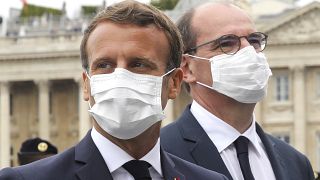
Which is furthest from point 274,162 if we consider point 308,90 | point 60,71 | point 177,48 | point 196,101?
point 60,71

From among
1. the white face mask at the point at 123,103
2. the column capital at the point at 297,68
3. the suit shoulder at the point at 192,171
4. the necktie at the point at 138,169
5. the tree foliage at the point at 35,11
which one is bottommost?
the column capital at the point at 297,68

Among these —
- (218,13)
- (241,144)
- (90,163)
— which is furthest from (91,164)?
(218,13)

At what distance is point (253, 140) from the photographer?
→ 5820 millimetres

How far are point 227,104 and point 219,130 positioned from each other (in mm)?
148

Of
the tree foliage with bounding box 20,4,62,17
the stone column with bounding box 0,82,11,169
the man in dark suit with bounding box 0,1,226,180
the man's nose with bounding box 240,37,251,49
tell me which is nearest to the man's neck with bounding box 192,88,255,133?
A: the man's nose with bounding box 240,37,251,49

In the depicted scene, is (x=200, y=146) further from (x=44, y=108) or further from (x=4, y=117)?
(x=4, y=117)

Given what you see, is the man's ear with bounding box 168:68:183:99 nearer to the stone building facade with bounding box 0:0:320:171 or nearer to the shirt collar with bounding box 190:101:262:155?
the shirt collar with bounding box 190:101:262:155

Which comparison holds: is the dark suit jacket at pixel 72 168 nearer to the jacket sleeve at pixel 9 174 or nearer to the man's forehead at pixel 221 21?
the jacket sleeve at pixel 9 174

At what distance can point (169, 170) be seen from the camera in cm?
430

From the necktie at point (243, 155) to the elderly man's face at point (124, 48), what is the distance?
4.89 feet

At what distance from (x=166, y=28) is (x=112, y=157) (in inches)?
22.5

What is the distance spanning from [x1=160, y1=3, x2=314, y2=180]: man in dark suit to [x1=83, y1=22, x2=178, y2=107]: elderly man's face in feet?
4.94

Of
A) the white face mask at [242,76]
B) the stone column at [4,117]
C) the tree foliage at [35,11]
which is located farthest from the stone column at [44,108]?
the white face mask at [242,76]

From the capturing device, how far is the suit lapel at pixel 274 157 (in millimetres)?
5719
